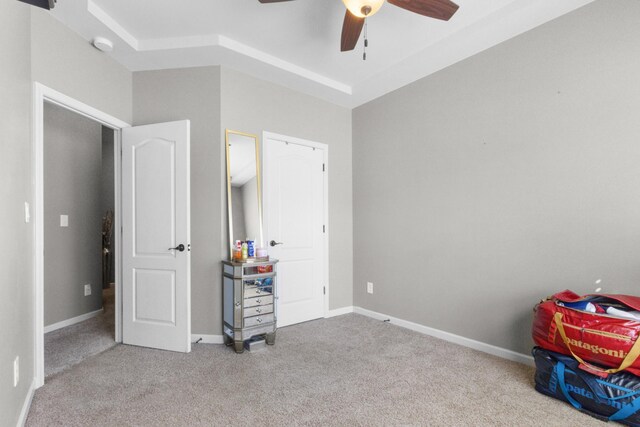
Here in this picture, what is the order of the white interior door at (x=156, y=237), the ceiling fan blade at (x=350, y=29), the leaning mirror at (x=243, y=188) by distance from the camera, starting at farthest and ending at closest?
1. the leaning mirror at (x=243, y=188)
2. the white interior door at (x=156, y=237)
3. the ceiling fan blade at (x=350, y=29)

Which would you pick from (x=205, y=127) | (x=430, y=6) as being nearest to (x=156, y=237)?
(x=205, y=127)

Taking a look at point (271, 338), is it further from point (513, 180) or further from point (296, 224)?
point (513, 180)

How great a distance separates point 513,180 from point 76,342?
4.34 m

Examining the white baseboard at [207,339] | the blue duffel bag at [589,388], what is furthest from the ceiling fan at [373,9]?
the white baseboard at [207,339]

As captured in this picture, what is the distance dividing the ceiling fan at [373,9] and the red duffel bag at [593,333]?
2077mm

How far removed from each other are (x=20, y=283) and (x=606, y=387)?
349cm

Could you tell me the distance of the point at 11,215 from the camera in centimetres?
171

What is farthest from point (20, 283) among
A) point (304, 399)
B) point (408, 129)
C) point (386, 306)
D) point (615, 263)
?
point (615, 263)

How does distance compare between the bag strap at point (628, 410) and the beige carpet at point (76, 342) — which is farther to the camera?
the beige carpet at point (76, 342)

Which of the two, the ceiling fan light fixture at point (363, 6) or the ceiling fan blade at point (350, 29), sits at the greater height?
the ceiling fan blade at point (350, 29)

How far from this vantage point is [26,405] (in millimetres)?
1993

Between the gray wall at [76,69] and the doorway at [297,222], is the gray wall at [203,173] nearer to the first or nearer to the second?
the gray wall at [76,69]

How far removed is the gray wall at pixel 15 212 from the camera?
1.57 m

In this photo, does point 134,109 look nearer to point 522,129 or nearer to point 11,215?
point 11,215
